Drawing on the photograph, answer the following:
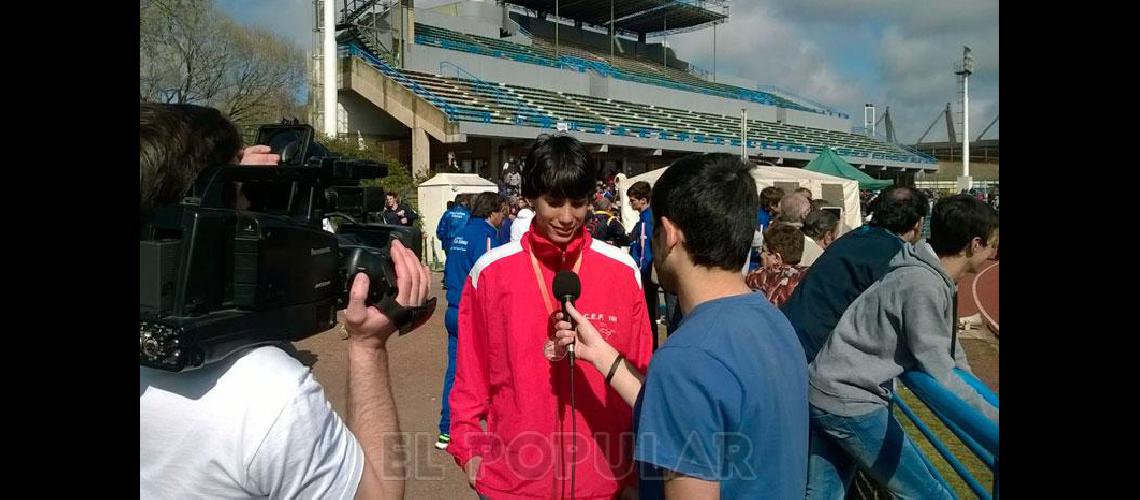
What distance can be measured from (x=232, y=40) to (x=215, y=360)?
121 ft

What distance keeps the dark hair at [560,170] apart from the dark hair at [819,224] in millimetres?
4509

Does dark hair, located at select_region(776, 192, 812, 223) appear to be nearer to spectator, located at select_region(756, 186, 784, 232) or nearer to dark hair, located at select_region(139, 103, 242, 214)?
spectator, located at select_region(756, 186, 784, 232)

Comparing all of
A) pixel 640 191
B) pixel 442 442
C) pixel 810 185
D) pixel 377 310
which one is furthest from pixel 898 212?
pixel 810 185

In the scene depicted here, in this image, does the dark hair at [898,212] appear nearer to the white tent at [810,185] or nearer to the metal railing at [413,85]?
the white tent at [810,185]

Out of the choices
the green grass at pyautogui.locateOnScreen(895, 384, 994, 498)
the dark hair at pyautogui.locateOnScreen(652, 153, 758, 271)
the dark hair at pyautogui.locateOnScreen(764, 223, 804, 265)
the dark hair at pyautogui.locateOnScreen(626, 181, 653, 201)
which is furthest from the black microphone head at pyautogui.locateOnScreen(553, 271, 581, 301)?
the dark hair at pyautogui.locateOnScreen(626, 181, 653, 201)

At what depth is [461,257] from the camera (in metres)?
5.74

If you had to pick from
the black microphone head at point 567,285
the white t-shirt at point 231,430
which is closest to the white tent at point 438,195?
the black microphone head at point 567,285

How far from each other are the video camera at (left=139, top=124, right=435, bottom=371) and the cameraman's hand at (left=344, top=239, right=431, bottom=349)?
17 millimetres

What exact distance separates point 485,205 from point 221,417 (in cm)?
548

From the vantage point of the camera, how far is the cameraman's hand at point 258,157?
1.62m

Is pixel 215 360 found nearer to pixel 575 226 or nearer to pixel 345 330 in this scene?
pixel 345 330

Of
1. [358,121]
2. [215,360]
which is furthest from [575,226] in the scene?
[358,121]

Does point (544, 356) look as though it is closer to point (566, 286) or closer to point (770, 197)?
point (566, 286)
